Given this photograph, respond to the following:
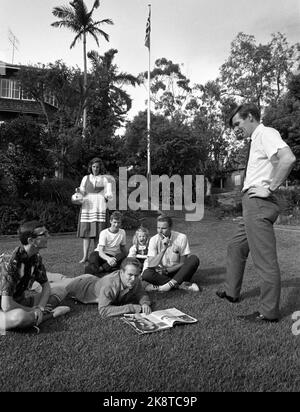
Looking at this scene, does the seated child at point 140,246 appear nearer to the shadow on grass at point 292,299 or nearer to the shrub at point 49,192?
the shadow on grass at point 292,299

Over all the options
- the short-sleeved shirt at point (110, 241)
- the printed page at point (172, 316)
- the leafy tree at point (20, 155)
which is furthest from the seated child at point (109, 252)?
the leafy tree at point (20, 155)

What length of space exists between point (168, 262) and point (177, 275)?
46cm

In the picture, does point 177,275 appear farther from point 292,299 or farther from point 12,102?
point 12,102

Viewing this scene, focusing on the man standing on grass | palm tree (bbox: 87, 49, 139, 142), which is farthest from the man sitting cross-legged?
palm tree (bbox: 87, 49, 139, 142)

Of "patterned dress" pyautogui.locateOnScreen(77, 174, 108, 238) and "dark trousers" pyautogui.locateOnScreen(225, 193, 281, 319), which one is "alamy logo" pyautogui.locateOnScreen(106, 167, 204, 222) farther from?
"dark trousers" pyautogui.locateOnScreen(225, 193, 281, 319)

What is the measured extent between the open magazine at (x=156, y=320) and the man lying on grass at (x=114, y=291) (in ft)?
0.40

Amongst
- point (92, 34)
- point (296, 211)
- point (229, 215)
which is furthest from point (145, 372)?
point (92, 34)

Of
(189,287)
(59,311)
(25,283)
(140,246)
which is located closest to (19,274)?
(25,283)

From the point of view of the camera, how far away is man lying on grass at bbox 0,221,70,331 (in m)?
3.19

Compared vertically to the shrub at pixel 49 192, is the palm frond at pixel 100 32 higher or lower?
higher

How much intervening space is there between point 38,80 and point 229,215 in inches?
541

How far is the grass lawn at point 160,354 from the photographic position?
2.40 metres

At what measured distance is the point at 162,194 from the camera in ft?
78.0

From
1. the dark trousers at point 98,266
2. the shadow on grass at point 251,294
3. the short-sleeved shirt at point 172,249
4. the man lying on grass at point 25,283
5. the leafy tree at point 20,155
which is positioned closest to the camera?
the man lying on grass at point 25,283
